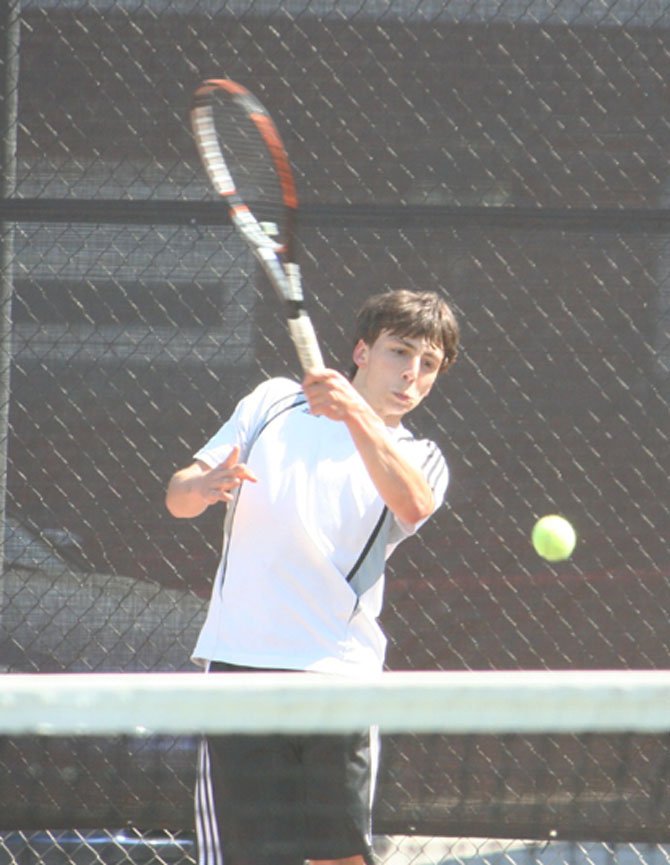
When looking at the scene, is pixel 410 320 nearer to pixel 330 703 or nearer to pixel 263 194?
pixel 263 194

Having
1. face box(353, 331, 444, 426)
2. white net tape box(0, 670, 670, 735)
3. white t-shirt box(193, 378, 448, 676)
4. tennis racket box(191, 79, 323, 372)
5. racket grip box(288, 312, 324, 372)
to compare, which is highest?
tennis racket box(191, 79, 323, 372)

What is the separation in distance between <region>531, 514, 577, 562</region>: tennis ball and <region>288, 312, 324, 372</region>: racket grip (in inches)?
47.3

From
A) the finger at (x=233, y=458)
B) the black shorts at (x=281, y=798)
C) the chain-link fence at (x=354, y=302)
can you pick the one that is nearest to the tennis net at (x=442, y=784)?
the chain-link fence at (x=354, y=302)

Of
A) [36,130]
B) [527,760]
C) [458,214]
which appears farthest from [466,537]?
[36,130]

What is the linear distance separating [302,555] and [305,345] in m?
0.35

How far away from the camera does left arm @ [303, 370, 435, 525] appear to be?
2.17 meters

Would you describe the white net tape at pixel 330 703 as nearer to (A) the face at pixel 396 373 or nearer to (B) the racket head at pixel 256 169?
(A) the face at pixel 396 373

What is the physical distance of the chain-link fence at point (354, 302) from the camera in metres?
3.38

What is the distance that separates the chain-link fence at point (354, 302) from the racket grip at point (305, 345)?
3.53ft

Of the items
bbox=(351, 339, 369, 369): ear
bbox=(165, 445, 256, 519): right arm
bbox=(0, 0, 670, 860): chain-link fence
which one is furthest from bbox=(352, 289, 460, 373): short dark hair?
bbox=(0, 0, 670, 860): chain-link fence

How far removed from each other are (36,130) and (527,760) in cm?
192

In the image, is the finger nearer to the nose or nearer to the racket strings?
the nose

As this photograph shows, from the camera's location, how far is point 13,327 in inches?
135

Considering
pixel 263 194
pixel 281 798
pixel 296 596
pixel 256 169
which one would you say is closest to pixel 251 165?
pixel 256 169
